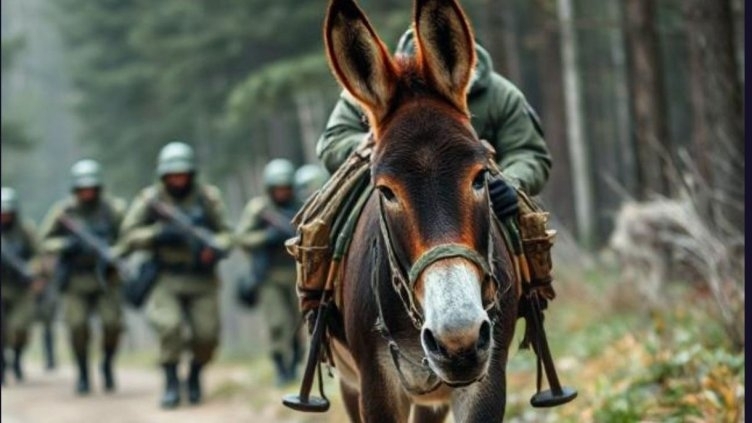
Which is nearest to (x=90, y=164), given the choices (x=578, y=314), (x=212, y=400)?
(x=212, y=400)

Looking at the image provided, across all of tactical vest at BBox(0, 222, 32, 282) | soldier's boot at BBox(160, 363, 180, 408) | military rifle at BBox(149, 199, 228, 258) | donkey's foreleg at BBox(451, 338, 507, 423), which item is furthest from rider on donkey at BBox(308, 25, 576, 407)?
tactical vest at BBox(0, 222, 32, 282)

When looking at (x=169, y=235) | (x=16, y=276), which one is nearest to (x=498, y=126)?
(x=169, y=235)

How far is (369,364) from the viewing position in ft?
16.6

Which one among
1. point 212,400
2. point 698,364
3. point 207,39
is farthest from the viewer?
point 207,39

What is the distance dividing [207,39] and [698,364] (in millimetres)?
23031

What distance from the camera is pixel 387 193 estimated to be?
4410 mm

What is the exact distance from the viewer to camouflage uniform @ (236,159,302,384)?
48.1 feet

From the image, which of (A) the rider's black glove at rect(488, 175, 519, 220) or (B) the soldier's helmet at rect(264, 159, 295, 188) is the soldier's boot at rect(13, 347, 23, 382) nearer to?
(B) the soldier's helmet at rect(264, 159, 295, 188)

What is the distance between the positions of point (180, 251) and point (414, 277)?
31.4 ft

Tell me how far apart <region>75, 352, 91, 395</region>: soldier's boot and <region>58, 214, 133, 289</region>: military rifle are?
3.39ft

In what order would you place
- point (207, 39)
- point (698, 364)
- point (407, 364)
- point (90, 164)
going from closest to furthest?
point (407, 364) → point (698, 364) → point (90, 164) → point (207, 39)

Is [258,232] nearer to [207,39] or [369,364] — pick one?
[369,364]

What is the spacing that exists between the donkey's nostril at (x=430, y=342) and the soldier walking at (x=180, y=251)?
9.32 metres

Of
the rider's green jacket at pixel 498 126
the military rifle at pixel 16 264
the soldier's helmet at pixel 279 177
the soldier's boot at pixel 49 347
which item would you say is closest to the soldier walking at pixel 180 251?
the soldier's helmet at pixel 279 177
